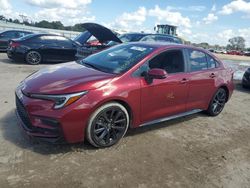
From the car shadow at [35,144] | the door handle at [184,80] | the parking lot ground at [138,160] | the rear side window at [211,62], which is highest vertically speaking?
the rear side window at [211,62]

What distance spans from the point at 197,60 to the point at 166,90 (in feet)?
4.09

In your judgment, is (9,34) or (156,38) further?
(9,34)

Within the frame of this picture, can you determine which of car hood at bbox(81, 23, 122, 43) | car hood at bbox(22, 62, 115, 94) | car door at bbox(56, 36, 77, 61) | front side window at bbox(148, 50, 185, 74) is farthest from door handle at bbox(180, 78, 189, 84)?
car door at bbox(56, 36, 77, 61)

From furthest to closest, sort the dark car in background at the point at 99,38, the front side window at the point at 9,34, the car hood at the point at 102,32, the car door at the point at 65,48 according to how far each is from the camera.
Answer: the front side window at the point at 9,34 → the car door at the point at 65,48 → the car hood at the point at 102,32 → the dark car in background at the point at 99,38

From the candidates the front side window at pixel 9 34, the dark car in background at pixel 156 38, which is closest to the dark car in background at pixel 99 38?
the dark car in background at pixel 156 38

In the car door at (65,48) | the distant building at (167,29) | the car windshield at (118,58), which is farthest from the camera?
the distant building at (167,29)

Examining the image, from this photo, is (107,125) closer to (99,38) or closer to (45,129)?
(45,129)

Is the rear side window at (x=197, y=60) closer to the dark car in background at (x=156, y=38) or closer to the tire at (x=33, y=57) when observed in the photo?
the dark car in background at (x=156, y=38)

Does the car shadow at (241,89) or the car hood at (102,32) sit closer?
the car hood at (102,32)

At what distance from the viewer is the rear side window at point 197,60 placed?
5.50m

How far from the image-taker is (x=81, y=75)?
14.1 ft

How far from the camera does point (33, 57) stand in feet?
40.2

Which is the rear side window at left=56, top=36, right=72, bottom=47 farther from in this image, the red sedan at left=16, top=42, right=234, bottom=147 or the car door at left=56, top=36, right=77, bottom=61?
the red sedan at left=16, top=42, right=234, bottom=147

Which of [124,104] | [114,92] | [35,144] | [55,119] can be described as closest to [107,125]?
[124,104]
